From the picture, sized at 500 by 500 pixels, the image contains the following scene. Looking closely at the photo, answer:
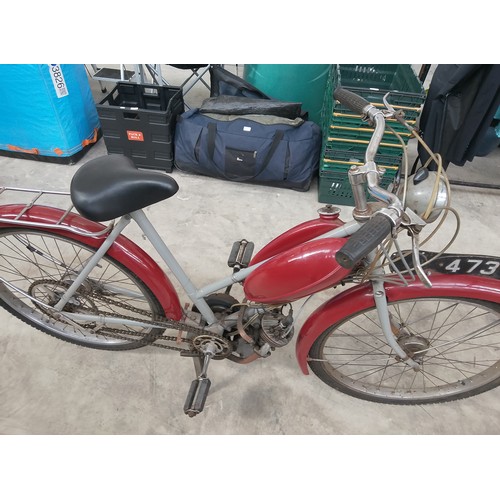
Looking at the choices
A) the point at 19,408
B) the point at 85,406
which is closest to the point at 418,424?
the point at 85,406

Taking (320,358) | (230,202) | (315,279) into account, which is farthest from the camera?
(230,202)

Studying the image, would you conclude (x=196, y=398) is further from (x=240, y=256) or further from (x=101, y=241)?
(x=101, y=241)

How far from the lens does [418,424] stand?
1.40 meters

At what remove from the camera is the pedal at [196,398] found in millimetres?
1251

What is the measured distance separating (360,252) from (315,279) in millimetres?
306

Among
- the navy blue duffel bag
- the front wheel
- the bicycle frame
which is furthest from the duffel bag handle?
the bicycle frame

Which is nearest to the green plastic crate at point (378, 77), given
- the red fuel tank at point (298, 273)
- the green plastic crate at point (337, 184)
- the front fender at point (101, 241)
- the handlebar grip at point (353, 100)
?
the green plastic crate at point (337, 184)

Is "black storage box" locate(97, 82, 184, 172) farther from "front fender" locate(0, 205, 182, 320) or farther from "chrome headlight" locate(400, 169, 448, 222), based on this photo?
"chrome headlight" locate(400, 169, 448, 222)

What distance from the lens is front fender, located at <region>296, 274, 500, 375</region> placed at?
3.25 feet

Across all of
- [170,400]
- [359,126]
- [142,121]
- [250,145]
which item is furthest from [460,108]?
[170,400]

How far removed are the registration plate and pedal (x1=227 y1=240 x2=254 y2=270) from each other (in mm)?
590

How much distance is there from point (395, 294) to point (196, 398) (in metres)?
0.78

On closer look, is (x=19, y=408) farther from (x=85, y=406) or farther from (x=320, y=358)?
(x=320, y=358)

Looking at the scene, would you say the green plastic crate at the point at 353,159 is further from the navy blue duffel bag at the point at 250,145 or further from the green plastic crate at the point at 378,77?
the green plastic crate at the point at 378,77
